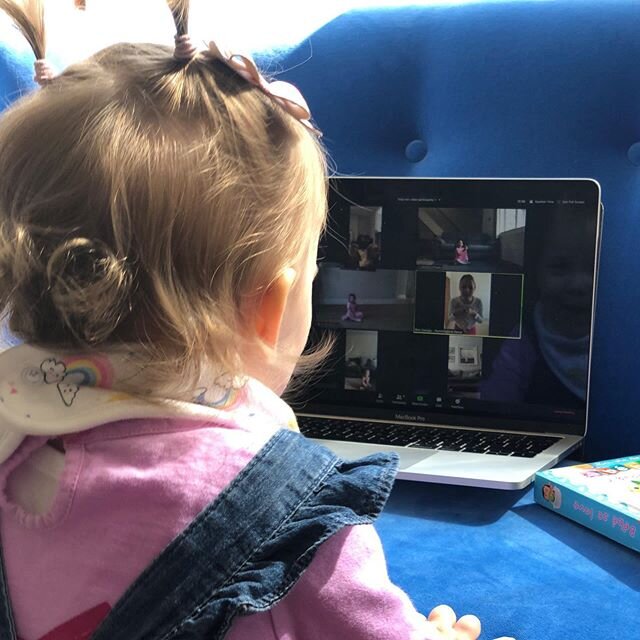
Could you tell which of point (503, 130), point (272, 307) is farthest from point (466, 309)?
point (272, 307)

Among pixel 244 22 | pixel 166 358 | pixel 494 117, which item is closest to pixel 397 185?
pixel 494 117

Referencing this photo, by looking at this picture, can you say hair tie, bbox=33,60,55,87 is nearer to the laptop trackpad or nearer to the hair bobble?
the hair bobble

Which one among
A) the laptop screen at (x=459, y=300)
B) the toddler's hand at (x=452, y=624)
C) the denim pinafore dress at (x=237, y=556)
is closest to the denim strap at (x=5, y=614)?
the denim pinafore dress at (x=237, y=556)

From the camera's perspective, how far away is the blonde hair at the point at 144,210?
0.45m

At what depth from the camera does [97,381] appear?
1.47ft

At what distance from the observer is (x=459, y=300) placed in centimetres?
92

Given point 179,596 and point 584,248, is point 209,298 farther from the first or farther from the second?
point 584,248

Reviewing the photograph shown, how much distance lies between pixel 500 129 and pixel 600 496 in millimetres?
505

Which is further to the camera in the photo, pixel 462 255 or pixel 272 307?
pixel 462 255

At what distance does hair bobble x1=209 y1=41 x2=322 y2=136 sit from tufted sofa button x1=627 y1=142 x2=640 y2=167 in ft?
1.78

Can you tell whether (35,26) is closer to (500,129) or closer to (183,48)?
(183,48)

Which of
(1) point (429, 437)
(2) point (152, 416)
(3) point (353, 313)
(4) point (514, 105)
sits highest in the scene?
(4) point (514, 105)

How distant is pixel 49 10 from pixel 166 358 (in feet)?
0.98

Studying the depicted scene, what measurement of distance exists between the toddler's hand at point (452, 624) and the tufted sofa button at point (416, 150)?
67 cm
